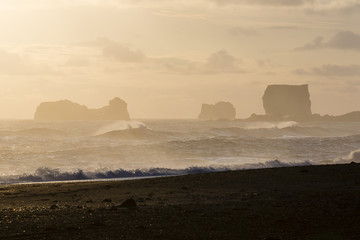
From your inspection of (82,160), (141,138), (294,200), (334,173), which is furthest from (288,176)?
(141,138)

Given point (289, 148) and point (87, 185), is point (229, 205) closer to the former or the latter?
point (87, 185)

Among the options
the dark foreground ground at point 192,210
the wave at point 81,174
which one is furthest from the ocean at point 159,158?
the dark foreground ground at point 192,210

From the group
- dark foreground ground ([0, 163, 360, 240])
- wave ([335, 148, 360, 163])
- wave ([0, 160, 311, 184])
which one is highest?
dark foreground ground ([0, 163, 360, 240])

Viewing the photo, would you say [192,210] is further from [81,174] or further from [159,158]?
[159,158]

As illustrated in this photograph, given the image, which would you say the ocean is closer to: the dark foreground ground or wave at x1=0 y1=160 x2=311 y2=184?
wave at x1=0 y1=160 x2=311 y2=184

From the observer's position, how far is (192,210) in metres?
12.0

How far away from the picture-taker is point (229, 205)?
42.2 ft

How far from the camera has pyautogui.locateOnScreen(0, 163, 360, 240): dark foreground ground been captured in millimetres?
9633

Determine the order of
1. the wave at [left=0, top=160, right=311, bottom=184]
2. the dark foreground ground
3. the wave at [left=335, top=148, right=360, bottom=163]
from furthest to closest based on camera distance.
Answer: the wave at [left=335, top=148, right=360, bottom=163], the wave at [left=0, top=160, right=311, bottom=184], the dark foreground ground

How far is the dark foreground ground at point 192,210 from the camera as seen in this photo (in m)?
9.63

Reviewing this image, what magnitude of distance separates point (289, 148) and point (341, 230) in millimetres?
37783

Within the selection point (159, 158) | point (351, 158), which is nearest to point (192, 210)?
point (159, 158)

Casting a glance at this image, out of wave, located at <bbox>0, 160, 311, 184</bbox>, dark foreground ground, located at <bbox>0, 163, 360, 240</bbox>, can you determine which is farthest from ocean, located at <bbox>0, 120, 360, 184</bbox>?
dark foreground ground, located at <bbox>0, 163, 360, 240</bbox>

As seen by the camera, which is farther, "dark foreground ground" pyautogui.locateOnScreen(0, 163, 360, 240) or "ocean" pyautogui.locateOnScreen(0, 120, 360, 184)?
"ocean" pyautogui.locateOnScreen(0, 120, 360, 184)
